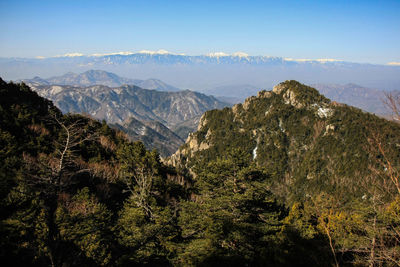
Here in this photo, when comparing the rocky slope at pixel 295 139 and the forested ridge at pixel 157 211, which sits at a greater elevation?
the forested ridge at pixel 157 211

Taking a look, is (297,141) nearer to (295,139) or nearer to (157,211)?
(295,139)

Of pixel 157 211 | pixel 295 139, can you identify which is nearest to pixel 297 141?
pixel 295 139

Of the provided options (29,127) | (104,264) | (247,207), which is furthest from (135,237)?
(29,127)

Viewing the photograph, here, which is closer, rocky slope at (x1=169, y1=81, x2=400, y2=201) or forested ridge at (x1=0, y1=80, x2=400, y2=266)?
forested ridge at (x1=0, y1=80, x2=400, y2=266)

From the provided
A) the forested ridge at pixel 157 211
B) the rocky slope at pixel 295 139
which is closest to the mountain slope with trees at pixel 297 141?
the rocky slope at pixel 295 139

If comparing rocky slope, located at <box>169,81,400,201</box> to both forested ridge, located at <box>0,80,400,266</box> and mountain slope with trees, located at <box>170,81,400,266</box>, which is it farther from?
forested ridge, located at <box>0,80,400,266</box>

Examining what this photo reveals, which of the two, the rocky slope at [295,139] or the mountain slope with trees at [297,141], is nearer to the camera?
the mountain slope with trees at [297,141]

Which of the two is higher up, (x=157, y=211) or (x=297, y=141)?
(x=157, y=211)

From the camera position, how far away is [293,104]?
477 ft

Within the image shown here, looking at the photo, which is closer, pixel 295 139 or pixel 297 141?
pixel 297 141

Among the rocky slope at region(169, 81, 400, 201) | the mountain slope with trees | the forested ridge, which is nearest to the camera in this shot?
the forested ridge

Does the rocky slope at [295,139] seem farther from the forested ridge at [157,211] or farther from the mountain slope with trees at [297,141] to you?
the forested ridge at [157,211]

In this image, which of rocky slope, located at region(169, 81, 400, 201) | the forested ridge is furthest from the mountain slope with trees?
the forested ridge

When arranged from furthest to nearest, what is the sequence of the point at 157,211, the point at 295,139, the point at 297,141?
the point at 295,139
the point at 297,141
the point at 157,211
